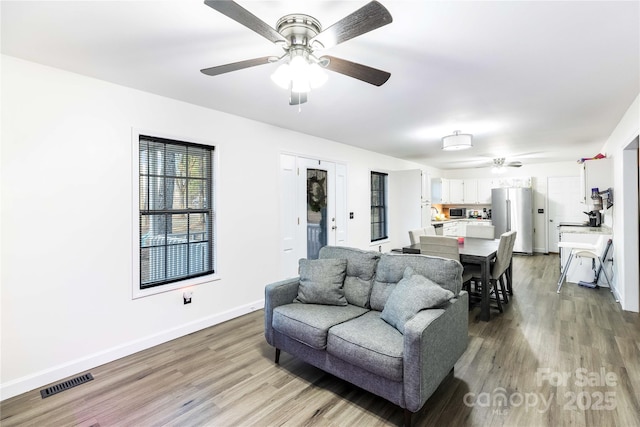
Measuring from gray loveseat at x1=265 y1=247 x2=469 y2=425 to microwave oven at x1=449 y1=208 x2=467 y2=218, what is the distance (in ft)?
23.1

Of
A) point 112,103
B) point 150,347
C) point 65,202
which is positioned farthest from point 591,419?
point 112,103

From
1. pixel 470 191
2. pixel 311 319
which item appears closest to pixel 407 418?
pixel 311 319

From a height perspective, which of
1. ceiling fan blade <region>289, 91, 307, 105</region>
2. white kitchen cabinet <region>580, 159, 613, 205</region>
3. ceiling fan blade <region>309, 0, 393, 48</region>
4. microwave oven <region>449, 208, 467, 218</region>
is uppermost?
ceiling fan blade <region>309, 0, 393, 48</region>

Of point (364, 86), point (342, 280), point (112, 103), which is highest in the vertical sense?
point (364, 86)

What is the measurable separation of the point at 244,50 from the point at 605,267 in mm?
6000

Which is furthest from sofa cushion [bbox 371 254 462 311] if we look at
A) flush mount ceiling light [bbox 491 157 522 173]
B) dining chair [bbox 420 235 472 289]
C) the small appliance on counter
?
flush mount ceiling light [bbox 491 157 522 173]

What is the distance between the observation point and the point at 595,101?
3.28m

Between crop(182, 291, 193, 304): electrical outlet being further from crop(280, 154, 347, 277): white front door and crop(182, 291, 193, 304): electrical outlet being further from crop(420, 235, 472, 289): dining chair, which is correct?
crop(420, 235, 472, 289): dining chair

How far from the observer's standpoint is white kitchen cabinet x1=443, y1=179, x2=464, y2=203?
8852mm

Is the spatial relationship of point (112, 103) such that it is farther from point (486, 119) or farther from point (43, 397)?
point (486, 119)

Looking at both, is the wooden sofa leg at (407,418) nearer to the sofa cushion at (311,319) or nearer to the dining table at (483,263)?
the sofa cushion at (311,319)

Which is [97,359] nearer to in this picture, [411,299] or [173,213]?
[173,213]

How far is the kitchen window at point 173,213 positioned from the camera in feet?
10.0

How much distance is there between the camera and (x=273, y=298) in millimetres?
2664
